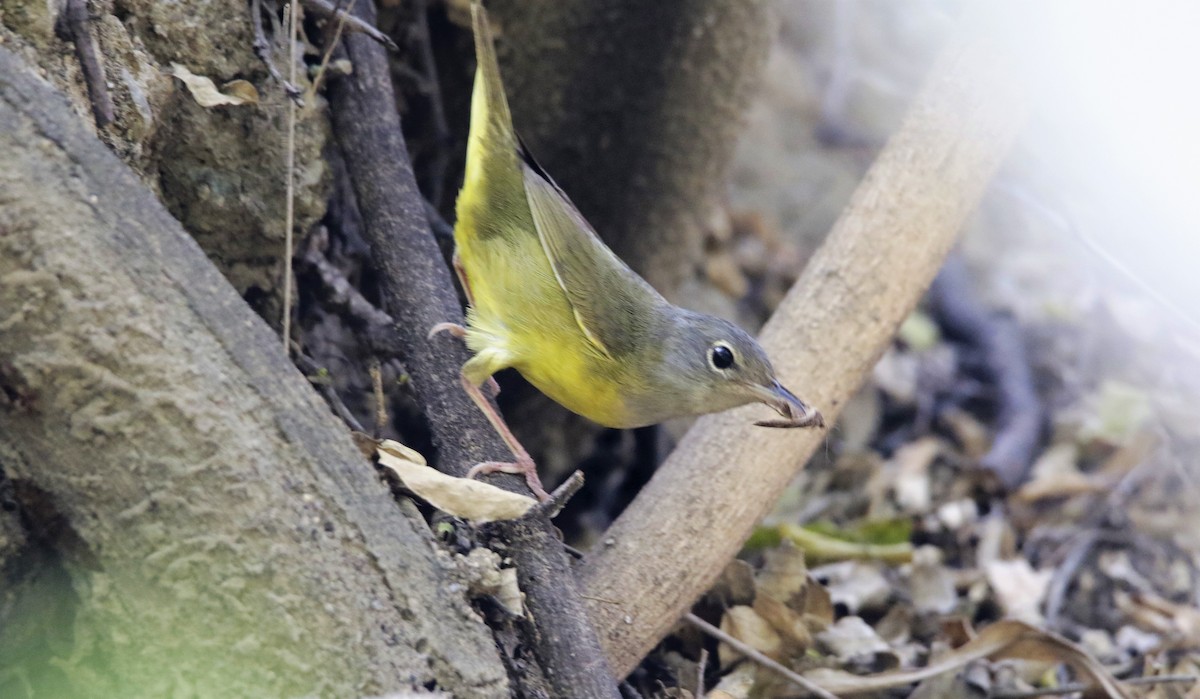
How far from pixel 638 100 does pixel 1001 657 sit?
2740 mm

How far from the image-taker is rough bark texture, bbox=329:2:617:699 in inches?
93.9

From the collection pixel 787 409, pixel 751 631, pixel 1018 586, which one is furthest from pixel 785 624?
pixel 1018 586

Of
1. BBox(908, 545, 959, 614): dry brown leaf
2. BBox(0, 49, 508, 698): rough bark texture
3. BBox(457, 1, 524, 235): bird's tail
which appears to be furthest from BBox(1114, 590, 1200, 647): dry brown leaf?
BBox(0, 49, 508, 698): rough bark texture

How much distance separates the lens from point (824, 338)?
3424 millimetres

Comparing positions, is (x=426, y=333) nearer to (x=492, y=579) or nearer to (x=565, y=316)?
(x=565, y=316)

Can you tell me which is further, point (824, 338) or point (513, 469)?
point (824, 338)

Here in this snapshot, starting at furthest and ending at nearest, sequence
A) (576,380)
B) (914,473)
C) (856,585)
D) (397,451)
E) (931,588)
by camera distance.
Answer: (914,473) → (931,588) → (856,585) → (576,380) → (397,451)

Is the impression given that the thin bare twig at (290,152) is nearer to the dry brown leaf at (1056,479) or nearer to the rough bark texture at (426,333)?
the rough bark texture at (426,333)

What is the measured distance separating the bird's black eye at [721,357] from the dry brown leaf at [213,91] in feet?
5.00

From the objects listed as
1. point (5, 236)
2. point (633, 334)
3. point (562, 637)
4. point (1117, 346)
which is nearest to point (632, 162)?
point (633, 334)

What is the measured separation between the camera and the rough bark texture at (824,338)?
2.93 meters

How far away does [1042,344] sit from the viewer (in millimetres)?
7047

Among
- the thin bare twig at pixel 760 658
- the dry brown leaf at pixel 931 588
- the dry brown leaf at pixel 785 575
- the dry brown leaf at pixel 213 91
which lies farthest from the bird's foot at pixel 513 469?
the dry brown leaf at pixel 931 588

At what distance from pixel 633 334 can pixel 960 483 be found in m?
2.89
